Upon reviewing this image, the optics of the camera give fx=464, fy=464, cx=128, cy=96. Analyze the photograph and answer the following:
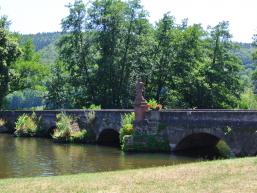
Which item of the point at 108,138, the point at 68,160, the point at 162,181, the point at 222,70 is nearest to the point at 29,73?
the point at 222,70

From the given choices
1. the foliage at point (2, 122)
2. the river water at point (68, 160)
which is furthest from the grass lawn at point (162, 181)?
the foliage at point (2, 122)

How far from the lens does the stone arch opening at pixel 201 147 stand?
90.8 ft

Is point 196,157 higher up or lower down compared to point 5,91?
lower down

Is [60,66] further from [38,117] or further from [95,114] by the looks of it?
[95,114]

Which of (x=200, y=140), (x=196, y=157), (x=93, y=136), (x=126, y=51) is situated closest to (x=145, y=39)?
(x=126, y=51)

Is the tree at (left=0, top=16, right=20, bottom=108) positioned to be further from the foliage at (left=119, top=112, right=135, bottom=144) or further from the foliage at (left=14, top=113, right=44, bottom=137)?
the foliage at (left=119, top=112, right=135, bottom=144)

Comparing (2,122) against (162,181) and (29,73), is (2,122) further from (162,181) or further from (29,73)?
(162,181)

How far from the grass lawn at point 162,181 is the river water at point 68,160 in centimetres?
535

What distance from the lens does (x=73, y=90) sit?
57.3 m

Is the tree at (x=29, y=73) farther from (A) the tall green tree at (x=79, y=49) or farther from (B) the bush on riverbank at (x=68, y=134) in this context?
(B) the bush on riverbank at (x=68, y=134)

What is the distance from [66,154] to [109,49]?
86.3 feet

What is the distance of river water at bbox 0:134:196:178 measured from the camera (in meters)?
21.8

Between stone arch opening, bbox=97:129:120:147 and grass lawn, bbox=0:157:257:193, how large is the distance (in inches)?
747

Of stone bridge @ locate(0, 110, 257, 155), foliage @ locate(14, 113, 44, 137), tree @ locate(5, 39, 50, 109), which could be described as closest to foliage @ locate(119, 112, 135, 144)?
stone bridge @ locate(0, 110, 257, 155)
